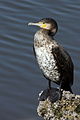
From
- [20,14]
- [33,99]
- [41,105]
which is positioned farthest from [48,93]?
[20,14]

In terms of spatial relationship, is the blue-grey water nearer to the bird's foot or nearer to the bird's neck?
the bird's foot

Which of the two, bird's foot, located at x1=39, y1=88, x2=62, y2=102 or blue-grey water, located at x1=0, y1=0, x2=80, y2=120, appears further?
blue-grey water, located at x1=0, y1=0, x2=80, y2=120

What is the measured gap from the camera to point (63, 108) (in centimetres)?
672

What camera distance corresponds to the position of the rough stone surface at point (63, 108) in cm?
656

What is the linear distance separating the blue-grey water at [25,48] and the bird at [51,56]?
1177 mm

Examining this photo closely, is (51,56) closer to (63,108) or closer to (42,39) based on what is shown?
(42,39)

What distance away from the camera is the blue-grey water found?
28.0 ft

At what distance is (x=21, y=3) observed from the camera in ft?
37.7

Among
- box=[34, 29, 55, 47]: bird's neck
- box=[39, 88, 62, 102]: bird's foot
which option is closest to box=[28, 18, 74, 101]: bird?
box=[34, 29, 55, 47]: bird's neck

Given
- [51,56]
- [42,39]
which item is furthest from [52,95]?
[42,39]

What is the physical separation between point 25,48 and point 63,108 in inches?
124

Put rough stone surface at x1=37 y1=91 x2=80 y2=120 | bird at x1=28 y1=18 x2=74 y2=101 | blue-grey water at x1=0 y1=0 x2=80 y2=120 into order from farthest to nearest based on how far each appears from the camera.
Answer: blue-grey water at x1=0 y1=0 x2=80 y2=120, bird at x1=28 y1=18 x2=74 y2=101, rough stone surface at x1=37 y1=91 x2=80 y2=120

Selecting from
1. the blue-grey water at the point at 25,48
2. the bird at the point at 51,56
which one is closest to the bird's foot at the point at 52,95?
the bird at the point at 51,56

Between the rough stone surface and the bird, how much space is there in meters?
0.27
